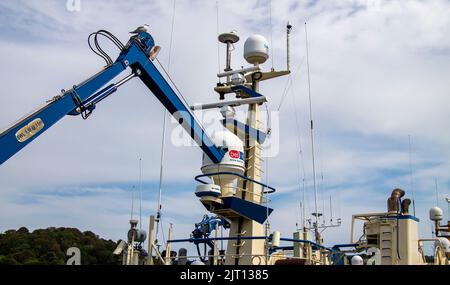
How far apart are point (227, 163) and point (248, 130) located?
2548mm

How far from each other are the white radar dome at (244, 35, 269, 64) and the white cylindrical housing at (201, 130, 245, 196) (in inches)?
196

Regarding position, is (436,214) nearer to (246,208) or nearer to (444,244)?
(444,244)

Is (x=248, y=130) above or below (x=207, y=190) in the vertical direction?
above

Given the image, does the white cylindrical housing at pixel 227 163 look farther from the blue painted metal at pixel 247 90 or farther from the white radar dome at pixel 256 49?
the white radar dome at pixel 256 49

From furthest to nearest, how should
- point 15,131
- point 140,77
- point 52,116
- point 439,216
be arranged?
point 439,216, point 140,77, point 52,116, point 15,131

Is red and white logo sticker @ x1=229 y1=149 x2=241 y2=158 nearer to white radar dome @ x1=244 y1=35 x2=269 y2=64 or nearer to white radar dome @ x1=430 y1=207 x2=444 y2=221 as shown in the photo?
white radar dome @ x1=244 y1=35 x2=269 y2=64

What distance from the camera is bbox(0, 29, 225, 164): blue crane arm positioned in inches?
554

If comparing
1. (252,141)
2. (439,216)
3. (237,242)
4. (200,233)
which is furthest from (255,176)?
(439,216)

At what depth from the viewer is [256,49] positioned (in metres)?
25.2

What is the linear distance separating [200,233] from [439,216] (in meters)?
15.1

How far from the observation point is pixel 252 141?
2362 cm

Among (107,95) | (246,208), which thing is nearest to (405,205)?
(246,208)

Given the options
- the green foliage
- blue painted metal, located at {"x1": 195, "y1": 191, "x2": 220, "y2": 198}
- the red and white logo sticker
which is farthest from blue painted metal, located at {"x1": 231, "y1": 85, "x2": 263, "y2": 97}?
the green foliage
